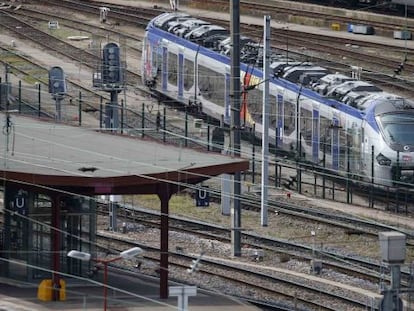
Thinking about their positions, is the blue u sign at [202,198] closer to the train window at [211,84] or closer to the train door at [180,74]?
the train window at [211,84]

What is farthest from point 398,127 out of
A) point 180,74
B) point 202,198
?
point 180,74

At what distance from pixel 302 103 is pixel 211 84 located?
5297 millimetres

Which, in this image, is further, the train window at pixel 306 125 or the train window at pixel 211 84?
the train window at pixel 211 84

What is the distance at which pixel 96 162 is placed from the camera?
1234 inches

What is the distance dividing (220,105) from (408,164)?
813 cm

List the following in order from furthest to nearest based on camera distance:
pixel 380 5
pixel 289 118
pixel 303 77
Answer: pixel 380 5, pixel 289 118, pixel 303 77

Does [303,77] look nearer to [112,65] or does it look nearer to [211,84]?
[211,84]

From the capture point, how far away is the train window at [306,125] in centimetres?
4141

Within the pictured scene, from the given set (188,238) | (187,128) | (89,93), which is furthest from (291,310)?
(89,93)

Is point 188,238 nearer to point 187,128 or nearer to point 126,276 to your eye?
point 126,276

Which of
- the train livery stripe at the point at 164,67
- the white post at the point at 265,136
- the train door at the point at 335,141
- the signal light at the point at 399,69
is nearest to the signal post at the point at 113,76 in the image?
the white post at the point at 265,136

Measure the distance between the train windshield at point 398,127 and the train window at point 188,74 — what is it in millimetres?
9554

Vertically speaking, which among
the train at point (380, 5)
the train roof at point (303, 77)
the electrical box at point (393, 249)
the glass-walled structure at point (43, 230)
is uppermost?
the electrical box at point (393, 249)

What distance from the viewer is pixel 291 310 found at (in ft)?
97.1
